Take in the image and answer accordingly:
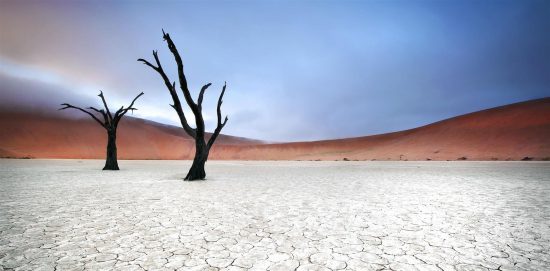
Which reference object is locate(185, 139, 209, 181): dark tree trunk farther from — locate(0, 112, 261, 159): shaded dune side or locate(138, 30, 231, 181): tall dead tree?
locate(0, 112, 261, 159): shaded dune side

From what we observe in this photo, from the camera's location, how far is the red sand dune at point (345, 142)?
34.5 m

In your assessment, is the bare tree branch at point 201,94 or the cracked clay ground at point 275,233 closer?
the cracked clay ground at point 275,233

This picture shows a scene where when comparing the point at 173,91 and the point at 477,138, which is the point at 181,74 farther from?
the point at 477,138

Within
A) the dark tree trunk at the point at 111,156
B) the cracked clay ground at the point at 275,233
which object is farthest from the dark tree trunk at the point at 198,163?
the dark tree trunk at the point at 111,156

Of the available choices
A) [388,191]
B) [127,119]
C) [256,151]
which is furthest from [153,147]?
[388,191]

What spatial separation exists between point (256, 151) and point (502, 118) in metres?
46.5

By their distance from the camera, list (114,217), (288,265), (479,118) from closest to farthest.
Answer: (288,265), (114,217), (479,118)

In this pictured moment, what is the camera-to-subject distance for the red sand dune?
1357 inches

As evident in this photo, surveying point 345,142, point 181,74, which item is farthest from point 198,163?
point 345,142

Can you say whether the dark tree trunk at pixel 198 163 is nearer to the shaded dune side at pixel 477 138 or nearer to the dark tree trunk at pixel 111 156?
the dark tree trunk at pixel 111 156

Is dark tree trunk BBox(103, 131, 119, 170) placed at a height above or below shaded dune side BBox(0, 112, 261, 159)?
below

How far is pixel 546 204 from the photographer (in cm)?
597

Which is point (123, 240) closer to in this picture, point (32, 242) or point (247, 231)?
point (32, 242)

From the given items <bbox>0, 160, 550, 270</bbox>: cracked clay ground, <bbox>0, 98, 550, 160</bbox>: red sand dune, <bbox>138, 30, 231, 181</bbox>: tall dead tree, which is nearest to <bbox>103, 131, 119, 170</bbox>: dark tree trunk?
<bbox>138, 30, 231, 181</bbox>: tall dead tree
